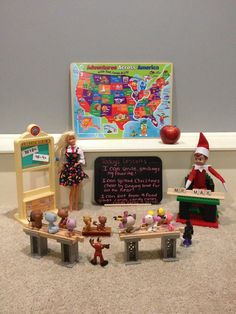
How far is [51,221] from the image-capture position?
1.25m

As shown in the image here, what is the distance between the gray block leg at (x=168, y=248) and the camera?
126 cm

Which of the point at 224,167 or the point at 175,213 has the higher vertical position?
the point at 224,167

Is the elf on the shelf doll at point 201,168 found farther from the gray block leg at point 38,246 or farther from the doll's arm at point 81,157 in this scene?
the gray block leg at point 38,246

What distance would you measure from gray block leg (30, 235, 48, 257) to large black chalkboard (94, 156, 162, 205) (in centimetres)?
47

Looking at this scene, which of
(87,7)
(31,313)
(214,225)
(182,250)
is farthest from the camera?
(87,7)

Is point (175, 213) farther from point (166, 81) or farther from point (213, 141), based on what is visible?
point (166, 81)

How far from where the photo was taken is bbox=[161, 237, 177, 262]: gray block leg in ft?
4.14

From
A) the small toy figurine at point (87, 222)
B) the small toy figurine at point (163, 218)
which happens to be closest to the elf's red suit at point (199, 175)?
the small toy figurine at point (163, 218)

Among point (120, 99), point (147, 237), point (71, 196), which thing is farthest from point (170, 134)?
point (147, 237)

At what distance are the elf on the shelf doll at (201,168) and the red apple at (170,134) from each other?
165mm

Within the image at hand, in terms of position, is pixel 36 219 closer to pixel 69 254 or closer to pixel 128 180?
pixel 69 254

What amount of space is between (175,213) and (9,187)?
Answer: 2.50 feet

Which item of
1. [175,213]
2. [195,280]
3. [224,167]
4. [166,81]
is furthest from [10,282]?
[166,81]

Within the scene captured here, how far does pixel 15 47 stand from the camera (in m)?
1.83
